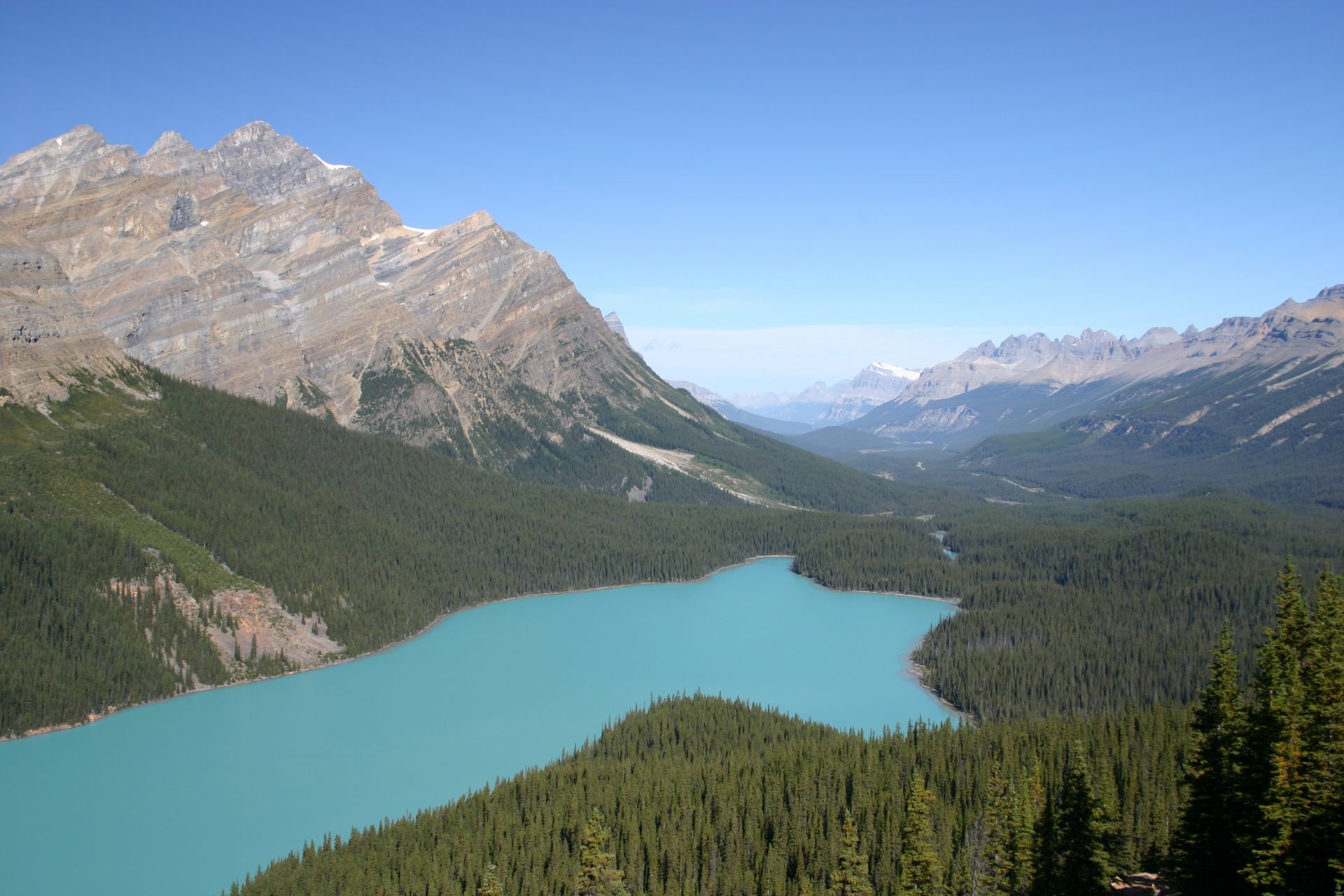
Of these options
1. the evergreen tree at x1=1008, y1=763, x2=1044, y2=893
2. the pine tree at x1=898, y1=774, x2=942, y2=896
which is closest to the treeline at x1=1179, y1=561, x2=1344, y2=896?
the evergreen tree at x1=1008, y1=763, x2=1044, y2=893

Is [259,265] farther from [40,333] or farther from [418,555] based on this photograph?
[418,555]

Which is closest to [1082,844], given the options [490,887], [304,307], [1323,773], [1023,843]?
[1023,843]

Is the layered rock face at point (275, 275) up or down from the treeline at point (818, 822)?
up

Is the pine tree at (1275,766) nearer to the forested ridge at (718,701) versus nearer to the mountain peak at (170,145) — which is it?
the forested ridge at (718,701)

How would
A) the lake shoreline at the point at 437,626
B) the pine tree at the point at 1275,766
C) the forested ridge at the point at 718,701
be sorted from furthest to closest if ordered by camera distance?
the lake shoreline at the point at 437,626, the forested ridge at the point at 718,701, the pine tree at the point at 1275,766

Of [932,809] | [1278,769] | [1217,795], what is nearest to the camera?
[1278,769]

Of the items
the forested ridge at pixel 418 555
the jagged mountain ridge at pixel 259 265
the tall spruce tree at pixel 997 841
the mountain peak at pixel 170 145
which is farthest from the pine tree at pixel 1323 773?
the mountain peak at pixel 170 145

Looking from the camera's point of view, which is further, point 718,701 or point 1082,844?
point 718,701
